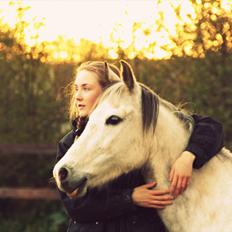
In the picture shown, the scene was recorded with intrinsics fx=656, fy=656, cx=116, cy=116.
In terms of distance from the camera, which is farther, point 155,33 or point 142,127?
point 155,33

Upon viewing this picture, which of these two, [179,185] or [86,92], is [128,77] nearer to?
[86,92]

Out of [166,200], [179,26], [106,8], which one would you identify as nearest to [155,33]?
[179,26]

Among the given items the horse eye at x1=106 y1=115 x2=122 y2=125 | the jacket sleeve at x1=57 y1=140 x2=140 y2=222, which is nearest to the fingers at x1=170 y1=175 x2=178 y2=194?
the jacket sleeve at x1=57 y1=140 x2=140 y2=222

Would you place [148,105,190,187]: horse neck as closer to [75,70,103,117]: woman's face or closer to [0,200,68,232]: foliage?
[75,70,103,117]: woman's face

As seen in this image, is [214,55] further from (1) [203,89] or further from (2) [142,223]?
(2) [142,223]

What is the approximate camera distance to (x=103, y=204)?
11.3 feet

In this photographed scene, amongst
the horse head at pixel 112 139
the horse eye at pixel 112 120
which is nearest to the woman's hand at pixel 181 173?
the horse head at pixel 112 139

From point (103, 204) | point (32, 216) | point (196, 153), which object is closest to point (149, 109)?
point (196, 153)

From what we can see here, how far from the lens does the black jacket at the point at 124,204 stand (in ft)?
11.1

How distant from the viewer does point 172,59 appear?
23.4ft

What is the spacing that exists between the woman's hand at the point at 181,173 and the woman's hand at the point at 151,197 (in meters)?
0.04


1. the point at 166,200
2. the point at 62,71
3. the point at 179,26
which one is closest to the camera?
the point at 166,200

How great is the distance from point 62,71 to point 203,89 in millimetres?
1950

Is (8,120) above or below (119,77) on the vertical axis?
below
